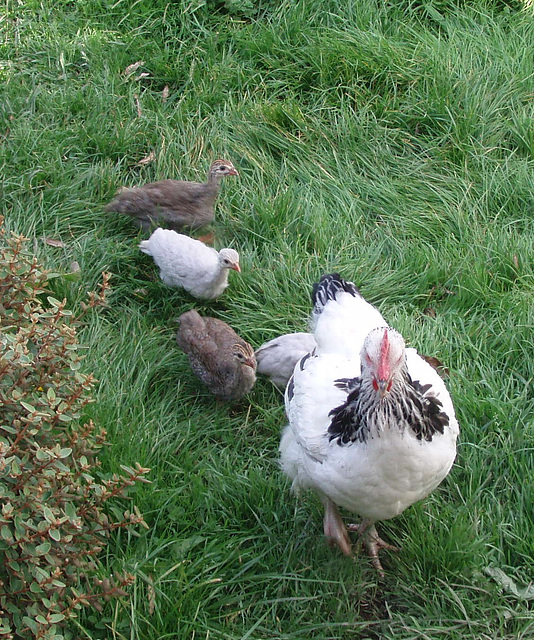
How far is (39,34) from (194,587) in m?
4.46

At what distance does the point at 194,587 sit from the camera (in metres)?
3.10

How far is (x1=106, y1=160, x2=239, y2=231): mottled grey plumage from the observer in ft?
15.6

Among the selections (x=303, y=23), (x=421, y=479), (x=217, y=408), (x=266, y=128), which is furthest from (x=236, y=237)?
(x=421, y=479)

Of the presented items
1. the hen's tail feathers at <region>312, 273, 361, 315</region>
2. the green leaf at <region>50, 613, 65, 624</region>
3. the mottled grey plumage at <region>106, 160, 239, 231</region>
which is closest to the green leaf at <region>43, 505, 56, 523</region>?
the green leaf at <region>50, 613, 65, 624</region>

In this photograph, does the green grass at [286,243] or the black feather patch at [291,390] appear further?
the black feather patch at [291,390]

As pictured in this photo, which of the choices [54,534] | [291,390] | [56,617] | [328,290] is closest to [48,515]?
[54,534]

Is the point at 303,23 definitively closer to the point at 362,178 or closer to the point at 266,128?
the point at 266,128

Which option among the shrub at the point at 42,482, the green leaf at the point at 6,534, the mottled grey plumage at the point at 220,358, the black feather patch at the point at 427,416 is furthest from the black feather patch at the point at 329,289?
the green leaf at the point at 6,534

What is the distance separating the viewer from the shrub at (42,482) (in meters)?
2.59

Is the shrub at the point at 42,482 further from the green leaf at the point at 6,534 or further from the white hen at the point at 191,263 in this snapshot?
the white hen at the point at 191,263

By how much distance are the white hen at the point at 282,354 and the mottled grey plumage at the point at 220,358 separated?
0.11 metres

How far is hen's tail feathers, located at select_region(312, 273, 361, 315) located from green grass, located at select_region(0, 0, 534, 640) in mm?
612

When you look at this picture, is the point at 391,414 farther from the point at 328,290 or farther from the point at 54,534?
the point at 54,534

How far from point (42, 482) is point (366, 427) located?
3.84 feet
